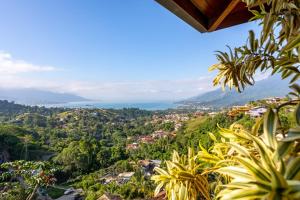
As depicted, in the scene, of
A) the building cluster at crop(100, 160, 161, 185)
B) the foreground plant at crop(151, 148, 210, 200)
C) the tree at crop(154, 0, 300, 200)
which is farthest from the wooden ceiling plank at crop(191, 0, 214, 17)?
the building cluster at crop(100, 160, 161, 185)

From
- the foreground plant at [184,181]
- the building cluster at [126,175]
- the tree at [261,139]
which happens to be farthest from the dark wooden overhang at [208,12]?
the building cluster at [126,175]

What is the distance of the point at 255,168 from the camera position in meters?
0.33

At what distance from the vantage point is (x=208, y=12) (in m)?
1.42

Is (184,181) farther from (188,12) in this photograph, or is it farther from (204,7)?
(204,7)

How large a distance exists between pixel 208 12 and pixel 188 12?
29 cm

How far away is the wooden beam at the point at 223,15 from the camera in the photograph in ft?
3.83

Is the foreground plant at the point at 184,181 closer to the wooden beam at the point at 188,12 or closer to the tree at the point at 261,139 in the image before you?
the tree at the point at 261,139

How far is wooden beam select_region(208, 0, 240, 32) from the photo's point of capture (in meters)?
1.17

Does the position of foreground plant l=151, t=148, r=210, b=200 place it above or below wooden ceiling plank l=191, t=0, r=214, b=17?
below

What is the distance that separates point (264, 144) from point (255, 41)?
1.96 ft

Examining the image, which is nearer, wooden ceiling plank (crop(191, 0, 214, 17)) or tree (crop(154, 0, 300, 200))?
tree (crop(154, 0, 300, 200))

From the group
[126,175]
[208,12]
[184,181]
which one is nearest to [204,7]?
[208,12]

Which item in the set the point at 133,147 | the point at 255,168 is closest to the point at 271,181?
the point at 255,168

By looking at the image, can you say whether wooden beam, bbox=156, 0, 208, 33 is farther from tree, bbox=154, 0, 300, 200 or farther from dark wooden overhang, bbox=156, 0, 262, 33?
tree, bbox=154, 0, 300, 200
